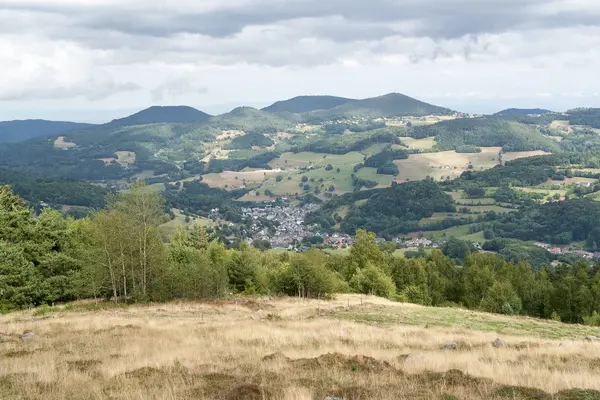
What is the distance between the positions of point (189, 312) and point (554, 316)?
2445 inches

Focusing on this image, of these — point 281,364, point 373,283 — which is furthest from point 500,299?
point 281,364

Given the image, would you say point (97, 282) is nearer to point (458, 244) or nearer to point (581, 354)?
point (581, 354)

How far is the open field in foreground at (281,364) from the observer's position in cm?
1125

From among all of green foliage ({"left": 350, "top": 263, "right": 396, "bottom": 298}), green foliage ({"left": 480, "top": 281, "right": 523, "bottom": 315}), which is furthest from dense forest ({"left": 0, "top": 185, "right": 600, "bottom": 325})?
green foliage ({"left": 480, "top": 281, "right": 523, "bottom": 315})

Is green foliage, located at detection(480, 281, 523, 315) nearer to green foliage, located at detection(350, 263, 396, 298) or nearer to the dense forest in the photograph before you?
the dense forest

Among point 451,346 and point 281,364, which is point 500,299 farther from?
point 281,364

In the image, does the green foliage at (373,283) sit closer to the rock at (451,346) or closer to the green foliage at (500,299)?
the green foliage at (500,299)

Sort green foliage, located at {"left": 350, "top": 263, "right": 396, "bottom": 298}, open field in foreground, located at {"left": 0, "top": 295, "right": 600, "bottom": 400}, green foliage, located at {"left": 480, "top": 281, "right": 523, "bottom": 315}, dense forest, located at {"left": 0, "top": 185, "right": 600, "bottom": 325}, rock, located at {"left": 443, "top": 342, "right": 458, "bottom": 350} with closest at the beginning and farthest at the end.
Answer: open field in foreground, located at {"left": 0, "top": 295, "right": 600, "bottom": 400}, rock, located at {"left": 443, "top": 342, "right": 458, "bottom": 350}, dense forest, located at {"left": 0, "top": 185, "right": 600, "bottom": 325}, green foliage, located at {"left": 350, "top": 263, "right": 396, "bottom": 298}, green foliage, located at {"left": 480, "top": 281, "right": 523, "bottom": 315}

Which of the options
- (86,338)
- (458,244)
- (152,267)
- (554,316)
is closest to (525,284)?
(554,316)

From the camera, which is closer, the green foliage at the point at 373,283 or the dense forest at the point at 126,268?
the dense forest at the point at 126,268

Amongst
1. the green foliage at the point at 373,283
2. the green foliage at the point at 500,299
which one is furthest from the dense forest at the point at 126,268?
the green foliage at the point at 500,299

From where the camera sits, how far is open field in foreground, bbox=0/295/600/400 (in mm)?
11250

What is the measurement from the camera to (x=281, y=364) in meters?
14.8

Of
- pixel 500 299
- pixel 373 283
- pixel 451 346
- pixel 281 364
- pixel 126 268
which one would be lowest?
pixel 500 299
